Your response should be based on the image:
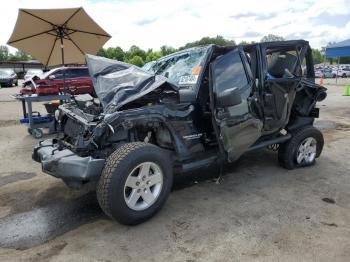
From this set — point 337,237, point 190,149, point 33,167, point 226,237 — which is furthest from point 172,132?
point 33,167

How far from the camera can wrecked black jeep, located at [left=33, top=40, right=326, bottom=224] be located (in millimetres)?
3584

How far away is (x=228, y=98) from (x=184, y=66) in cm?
117

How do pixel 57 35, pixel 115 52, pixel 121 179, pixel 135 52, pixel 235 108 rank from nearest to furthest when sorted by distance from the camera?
pixel 121 179 < pixel 235 108 < pixel 57 35 < pixel 135 52 < pixel 115 52

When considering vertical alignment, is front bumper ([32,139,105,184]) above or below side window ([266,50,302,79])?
below

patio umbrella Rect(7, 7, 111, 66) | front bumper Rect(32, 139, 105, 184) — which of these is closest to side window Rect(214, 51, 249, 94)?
front bumper Rect(32, 139, 105, 184)

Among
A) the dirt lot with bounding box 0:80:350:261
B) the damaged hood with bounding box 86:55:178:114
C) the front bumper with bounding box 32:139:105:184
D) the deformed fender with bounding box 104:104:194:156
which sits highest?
the damaged hood with bounding box 86:55:178:114

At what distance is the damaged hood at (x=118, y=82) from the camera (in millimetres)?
3908

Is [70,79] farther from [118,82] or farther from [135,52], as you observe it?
[135,52]

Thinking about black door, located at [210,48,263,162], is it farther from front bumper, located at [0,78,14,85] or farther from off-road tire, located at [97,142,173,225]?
front bumper, located at [0,78,14,85]

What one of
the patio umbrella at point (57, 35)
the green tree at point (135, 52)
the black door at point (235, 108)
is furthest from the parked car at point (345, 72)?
the black door at point (235, 108)

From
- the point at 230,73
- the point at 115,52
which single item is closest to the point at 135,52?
the point at 115,52

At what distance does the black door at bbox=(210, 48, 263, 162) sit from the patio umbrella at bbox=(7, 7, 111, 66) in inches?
160

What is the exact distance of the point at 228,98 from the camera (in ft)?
13.5

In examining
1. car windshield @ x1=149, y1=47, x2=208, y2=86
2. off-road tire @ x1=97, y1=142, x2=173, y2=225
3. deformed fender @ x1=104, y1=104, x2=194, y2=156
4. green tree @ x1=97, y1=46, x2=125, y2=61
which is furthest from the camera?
green tree @ x1=97, y1=46, x2=125, y2=61
